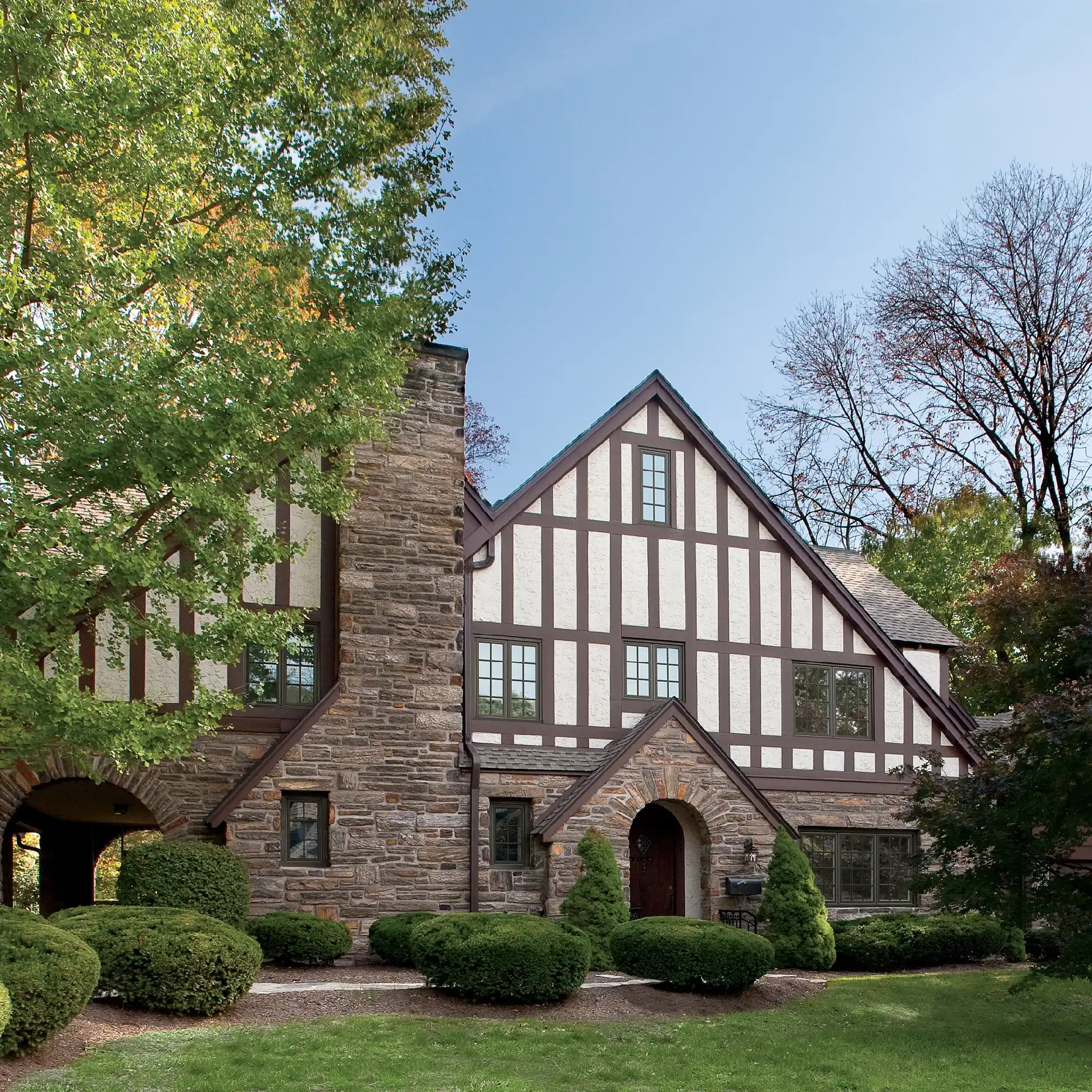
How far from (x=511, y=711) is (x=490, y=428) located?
17.4 metres

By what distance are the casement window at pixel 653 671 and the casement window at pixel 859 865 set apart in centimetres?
322

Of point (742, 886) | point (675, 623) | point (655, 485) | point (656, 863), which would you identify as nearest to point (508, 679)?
point (675, 623)

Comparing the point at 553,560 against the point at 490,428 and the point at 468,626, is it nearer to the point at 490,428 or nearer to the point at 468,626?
the point at 468,626

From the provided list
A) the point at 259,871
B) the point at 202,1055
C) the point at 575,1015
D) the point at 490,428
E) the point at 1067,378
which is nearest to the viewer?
the point at 202,1055

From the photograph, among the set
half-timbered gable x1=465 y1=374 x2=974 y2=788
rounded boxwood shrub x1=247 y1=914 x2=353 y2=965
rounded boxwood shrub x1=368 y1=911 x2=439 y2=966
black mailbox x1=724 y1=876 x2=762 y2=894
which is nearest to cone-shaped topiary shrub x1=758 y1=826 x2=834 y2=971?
black mailbox x1=724 y1=876 x2=762 y2=894

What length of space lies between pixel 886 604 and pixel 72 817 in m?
15.1

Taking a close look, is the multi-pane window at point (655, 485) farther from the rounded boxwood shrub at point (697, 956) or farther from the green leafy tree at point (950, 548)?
the green leafy tree at point (950, 548)

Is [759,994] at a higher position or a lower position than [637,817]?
lower

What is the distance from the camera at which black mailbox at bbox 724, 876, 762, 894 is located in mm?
18484

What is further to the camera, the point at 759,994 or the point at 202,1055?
the point at 759,994

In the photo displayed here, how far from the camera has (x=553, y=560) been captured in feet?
64.4

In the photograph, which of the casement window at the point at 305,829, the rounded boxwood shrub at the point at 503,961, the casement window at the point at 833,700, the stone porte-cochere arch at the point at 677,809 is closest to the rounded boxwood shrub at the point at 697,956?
the rounded boxwood shrub at the point at 503,961

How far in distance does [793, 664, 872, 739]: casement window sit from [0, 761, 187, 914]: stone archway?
32.0 feet

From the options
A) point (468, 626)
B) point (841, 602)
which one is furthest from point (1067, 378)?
point (468, 626)
